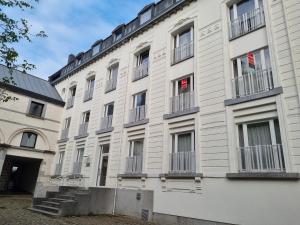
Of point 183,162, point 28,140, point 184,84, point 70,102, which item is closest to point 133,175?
point 183,162

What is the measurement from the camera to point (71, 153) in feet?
56.1

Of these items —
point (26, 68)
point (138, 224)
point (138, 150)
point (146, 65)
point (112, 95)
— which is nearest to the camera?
point (26, 68)

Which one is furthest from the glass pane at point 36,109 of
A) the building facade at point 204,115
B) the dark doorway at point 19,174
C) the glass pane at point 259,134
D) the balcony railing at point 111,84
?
the glass pane at point 259,134

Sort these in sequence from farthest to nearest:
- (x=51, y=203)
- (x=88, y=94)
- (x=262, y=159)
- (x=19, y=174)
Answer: (x=19, y=174) → (x=88, y=94) → (x=51, y=203) → (x=262, y=159)

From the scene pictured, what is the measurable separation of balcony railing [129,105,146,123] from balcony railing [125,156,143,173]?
77.8 inches

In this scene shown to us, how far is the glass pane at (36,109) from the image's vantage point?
19475 millimetres

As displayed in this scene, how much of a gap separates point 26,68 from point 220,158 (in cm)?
702

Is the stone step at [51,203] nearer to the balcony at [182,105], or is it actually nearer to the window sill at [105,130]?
the window sill at [105,130]

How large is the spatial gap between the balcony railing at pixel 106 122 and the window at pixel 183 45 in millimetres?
5387

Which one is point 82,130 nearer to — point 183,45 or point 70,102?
point 70,102

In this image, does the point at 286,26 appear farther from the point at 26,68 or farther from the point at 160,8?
the point at 26,68

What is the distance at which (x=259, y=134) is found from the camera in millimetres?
8203

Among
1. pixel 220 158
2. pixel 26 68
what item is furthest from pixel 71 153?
pixel 220 158

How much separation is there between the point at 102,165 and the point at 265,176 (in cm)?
976
